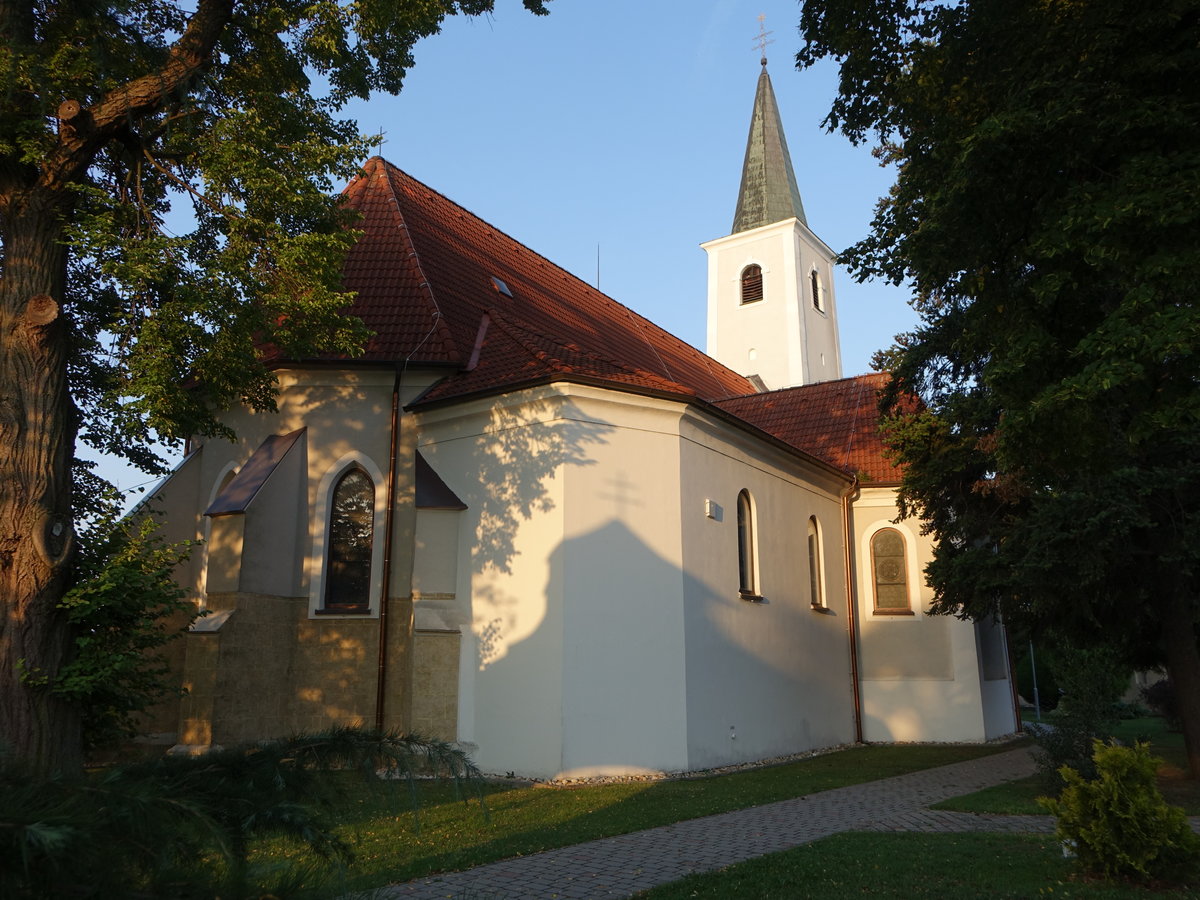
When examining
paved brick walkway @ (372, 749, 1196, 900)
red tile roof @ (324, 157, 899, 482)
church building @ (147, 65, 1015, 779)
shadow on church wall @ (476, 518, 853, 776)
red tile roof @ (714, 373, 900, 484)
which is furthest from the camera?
red tile roof @ (714, 373, 900, 484)

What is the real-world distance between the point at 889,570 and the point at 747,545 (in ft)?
20.6

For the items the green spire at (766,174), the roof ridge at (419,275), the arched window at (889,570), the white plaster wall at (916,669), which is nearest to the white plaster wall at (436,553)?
the roof ridge at (419,275)

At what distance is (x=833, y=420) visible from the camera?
23672 millimetres

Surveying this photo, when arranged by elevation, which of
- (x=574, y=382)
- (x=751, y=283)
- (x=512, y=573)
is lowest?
(x=512, y=573)

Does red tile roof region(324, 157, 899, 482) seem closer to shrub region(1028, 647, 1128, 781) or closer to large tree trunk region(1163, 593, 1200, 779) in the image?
shrub region(1028, 647, 1128, 781)

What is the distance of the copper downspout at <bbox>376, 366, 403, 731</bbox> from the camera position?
13.8 meters

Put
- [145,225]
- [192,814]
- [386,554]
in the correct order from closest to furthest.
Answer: [192,814] → [145,225] → [386,554]

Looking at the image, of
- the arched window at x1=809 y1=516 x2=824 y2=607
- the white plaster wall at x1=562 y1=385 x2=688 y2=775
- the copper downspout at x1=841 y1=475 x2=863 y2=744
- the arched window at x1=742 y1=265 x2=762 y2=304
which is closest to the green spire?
the arched window at x1=742 y1=265 x2=762 y2=304

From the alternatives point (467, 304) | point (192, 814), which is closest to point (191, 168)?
point (467, 304)

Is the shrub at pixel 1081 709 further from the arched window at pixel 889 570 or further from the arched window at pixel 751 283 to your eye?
the arched window at pixel 751 283

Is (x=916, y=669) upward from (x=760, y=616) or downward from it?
downward

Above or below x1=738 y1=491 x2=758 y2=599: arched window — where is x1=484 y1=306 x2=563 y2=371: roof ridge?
above

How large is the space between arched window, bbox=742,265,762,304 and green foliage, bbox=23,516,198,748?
31856mm

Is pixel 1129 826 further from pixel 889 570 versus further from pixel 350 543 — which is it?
pixel 889 570
